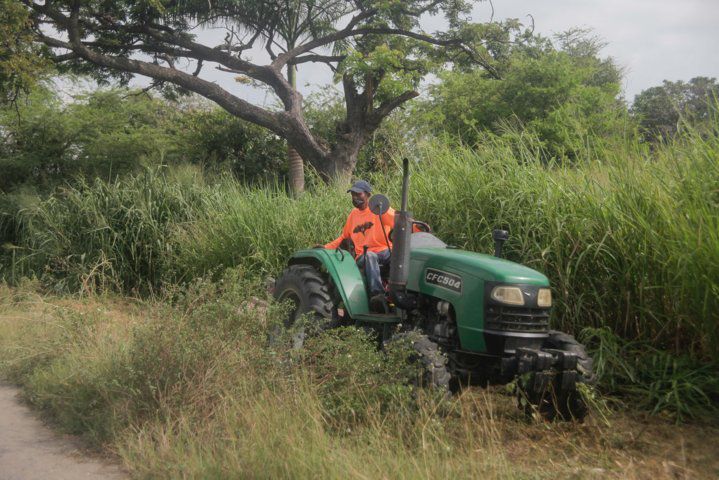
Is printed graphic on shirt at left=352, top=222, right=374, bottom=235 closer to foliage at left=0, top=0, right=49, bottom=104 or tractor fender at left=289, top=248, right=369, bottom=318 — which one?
tractor fender at left=289, top=248, right=369, bottom=318

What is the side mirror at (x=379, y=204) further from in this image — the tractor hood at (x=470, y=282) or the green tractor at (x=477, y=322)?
the tractor hood at (x=470, y=282)

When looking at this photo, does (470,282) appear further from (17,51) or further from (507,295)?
(17,51)

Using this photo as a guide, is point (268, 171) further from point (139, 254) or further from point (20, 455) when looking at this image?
point (20, 455)

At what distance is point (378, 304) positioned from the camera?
19.0 ft

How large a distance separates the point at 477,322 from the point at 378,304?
1207 mm

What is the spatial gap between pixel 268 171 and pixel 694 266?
1534 centimetres

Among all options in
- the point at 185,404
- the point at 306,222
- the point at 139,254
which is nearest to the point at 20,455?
the point at 185,404

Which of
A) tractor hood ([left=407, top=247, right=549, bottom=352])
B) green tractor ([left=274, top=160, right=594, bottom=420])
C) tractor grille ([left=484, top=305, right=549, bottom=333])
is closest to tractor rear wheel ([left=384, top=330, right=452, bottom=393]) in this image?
green tractor ([left=274, top=160, right=594, bottom=420])

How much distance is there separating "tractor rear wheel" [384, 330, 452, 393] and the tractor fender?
106 centimetres

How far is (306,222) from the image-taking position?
9805 mm

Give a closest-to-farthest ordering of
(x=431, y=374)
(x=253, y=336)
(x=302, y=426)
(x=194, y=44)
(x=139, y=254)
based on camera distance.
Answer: (x=302, y=426)
(x=431, y=374)
(x=253, y=336)
(x=139, y=254)
(x=194, y=44)

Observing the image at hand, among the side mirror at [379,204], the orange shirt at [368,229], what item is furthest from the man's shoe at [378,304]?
the side mirror at [379,204]

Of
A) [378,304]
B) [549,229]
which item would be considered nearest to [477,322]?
[378,304]

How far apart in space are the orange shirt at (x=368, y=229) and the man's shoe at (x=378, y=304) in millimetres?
531
